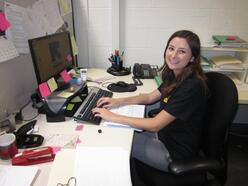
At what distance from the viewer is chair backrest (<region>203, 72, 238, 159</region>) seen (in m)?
0.99

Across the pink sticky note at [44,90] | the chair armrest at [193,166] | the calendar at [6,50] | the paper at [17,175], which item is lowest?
the chair armrest at [193,166]

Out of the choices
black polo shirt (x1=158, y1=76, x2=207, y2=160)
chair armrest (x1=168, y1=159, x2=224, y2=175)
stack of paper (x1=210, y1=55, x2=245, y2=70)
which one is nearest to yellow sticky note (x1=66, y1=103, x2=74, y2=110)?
black polo shirt (x1=158, y1=76, x2=207, y2=160)

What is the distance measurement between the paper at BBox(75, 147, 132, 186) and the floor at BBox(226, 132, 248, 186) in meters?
1.29

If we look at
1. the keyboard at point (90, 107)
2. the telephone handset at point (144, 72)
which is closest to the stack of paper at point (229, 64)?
the telephone handset at point (144, 72)

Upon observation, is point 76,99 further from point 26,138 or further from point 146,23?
point 146,23

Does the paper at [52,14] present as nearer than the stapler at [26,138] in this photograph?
No

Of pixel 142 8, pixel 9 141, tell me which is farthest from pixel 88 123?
pixel 142 8

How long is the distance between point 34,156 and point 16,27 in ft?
2.59

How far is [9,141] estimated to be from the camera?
90 cm

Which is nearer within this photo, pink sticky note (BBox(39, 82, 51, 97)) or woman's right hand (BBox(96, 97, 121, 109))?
pink sticky note (BBox(39, 82, 51, 97))

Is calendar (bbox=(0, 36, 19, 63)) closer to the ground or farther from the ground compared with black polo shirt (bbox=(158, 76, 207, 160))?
farther from the ground

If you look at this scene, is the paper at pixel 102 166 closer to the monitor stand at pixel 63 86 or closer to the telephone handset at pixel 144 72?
the monitor stand at pixel 63 86

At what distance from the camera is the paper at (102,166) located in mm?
776

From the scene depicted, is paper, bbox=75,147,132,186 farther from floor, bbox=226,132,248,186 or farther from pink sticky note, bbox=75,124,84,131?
floor, bbox=226,132,248,186
